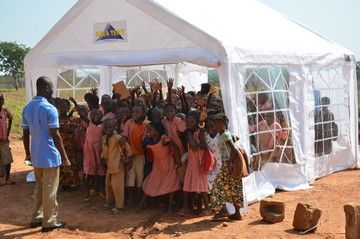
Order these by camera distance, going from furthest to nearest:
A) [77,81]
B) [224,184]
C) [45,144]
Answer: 1. [77,81]
2. [224,184]
3. [45,144]

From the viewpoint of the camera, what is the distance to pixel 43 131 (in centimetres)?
489

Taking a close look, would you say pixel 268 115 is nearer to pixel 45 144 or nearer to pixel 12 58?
pixel 45 144

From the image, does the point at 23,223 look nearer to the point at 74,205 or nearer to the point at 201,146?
the point at 74,205

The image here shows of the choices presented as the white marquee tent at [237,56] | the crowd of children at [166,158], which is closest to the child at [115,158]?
the crowd of children at [166,158]

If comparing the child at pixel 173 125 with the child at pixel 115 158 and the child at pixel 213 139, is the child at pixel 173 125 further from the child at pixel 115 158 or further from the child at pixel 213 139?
the child at pixel 115 158

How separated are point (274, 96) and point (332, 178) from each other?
2214mm

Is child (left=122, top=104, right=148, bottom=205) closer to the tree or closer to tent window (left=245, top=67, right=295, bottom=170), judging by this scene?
tent window (left=245, top=67, right=295, bottom=170)

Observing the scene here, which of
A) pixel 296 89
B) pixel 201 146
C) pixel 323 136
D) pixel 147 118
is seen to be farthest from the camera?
pixel 323 136

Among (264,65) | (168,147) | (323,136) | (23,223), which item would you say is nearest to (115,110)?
(168,147)

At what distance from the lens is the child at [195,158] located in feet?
17.9

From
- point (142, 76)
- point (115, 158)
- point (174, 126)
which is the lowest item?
point (115, 158)

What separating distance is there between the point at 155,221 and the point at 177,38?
109 inches

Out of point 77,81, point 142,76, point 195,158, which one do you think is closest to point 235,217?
point 195,158

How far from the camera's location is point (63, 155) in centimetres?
495
